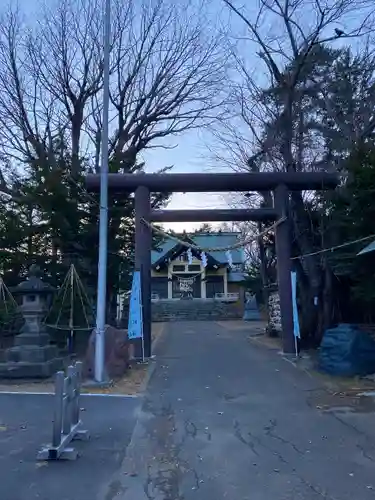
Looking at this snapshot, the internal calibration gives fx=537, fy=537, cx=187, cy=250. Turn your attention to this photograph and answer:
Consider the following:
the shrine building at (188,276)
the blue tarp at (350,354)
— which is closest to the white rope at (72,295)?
the blue tarp at (350,354)

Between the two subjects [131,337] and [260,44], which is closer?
[131,337]

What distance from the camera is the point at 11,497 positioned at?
15.6 ft

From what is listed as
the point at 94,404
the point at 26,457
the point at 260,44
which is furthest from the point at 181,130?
the point at 26,457

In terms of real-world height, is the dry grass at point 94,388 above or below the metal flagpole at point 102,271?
below

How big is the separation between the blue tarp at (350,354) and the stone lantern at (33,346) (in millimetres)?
6403

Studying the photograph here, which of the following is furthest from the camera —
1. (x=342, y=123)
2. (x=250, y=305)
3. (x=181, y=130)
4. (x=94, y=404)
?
(x=250, y=305)

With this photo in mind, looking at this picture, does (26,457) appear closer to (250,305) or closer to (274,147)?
(274,147)

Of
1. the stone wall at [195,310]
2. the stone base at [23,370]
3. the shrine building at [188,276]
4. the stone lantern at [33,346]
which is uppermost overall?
the shrine building at [188,276]

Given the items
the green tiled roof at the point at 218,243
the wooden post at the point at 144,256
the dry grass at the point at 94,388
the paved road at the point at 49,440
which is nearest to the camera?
the paved road at the point at 49,440

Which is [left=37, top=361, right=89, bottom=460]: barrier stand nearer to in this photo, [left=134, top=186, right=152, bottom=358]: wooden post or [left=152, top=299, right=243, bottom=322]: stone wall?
[left=134, top=186, right=152, bottom=358]: wooden post

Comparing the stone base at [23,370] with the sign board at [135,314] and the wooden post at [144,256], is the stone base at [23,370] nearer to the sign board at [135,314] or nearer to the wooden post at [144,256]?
the sign board at [135,314]

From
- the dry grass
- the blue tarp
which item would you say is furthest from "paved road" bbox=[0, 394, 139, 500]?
the blue tarp

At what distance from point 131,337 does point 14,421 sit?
615 cm

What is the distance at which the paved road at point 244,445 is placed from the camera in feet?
16.6
